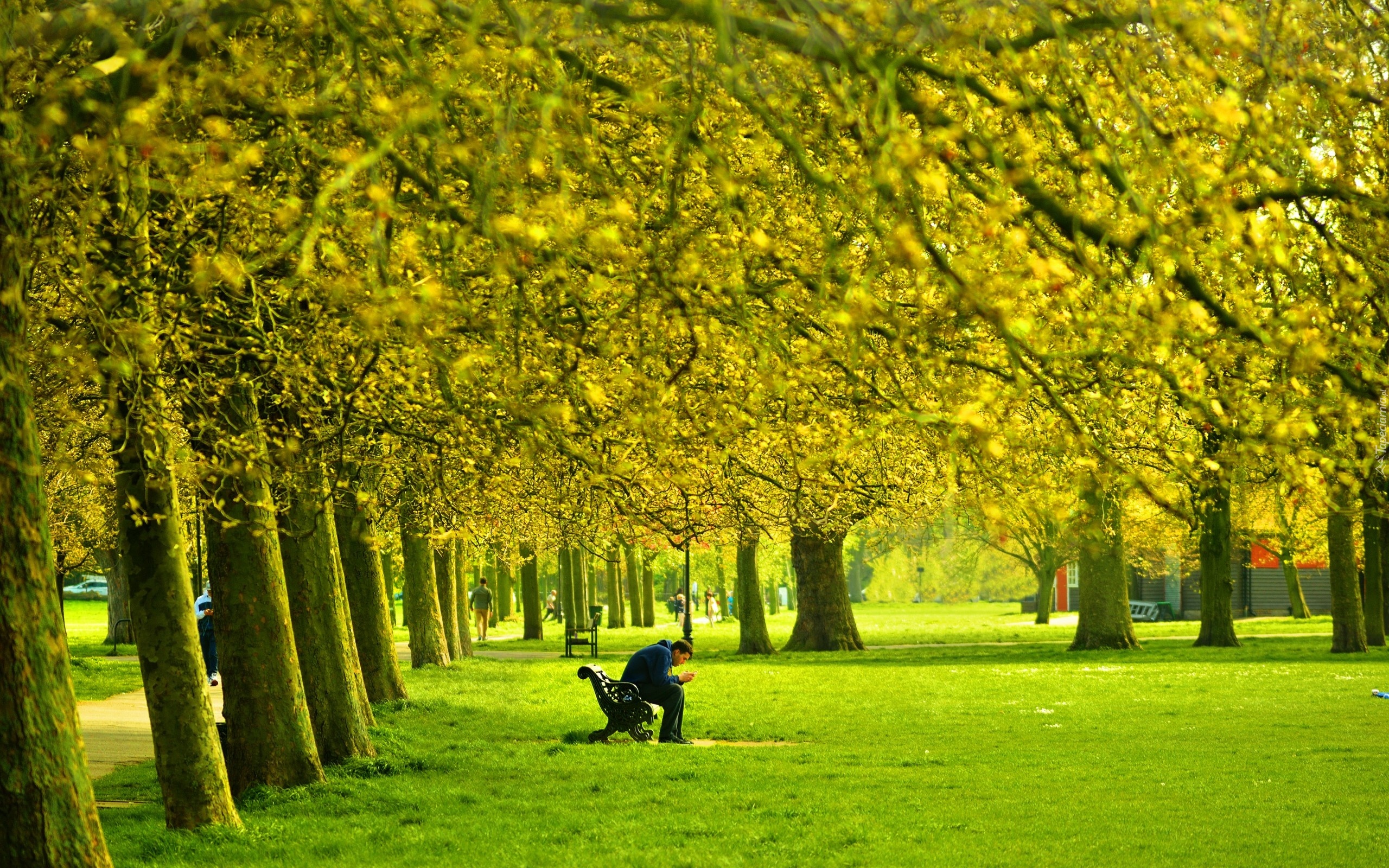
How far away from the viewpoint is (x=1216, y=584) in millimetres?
32719

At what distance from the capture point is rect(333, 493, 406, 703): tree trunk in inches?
723

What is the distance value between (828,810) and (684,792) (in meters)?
1.50

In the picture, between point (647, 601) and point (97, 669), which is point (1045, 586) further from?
point (97, 669)

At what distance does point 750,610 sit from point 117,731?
59.9ft

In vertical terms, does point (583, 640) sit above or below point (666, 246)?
below

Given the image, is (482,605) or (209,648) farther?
(482,605)

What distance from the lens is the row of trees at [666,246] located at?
19.0 ft

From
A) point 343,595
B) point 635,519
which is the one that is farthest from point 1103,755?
point 343,595

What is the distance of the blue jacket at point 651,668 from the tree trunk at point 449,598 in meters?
12.6

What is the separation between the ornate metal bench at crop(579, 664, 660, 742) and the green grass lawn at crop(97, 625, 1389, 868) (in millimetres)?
240

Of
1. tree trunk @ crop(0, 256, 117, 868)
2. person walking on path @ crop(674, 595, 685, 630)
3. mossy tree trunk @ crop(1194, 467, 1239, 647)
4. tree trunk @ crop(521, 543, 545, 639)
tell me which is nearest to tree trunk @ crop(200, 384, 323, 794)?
tree trunk @ crop(0, 256, 117, 868)

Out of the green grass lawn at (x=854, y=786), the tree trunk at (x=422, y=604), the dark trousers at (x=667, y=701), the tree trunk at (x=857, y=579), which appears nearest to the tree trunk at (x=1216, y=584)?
the green grass lawn at (x=854, y=786)

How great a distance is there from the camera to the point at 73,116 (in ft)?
22.1

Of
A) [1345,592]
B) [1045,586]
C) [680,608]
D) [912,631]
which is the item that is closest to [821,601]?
[1345,592]
